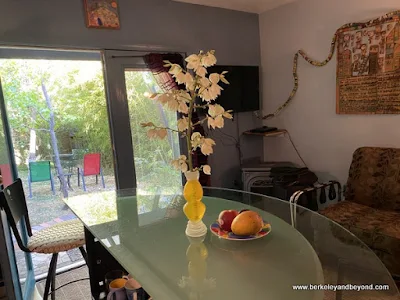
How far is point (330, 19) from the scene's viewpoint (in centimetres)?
293

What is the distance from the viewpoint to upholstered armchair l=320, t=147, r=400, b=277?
6.56ft

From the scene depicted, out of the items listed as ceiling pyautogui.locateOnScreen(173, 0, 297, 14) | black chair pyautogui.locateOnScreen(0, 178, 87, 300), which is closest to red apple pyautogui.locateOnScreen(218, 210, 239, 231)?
black chair pyautogui.locateOnScreen(0, 178, 87, 300)

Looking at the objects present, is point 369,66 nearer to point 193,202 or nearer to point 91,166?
point 193,202

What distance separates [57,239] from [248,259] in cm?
143

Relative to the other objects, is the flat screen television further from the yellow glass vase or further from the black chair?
the yellow glass vase

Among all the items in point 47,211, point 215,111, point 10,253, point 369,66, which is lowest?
point 47,211

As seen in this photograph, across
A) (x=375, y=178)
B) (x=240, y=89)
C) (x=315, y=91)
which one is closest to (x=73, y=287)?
(x=240, y=89)

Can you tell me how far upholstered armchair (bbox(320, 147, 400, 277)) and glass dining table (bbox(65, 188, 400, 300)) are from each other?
893mm

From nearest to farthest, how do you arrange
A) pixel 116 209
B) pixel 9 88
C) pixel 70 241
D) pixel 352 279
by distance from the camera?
pixel 352 279 → pixel 116 209 → pixel 70 241 → pixel 9 88

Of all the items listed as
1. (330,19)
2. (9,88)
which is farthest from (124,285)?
(330,19)

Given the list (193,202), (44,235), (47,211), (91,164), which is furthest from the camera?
(91,164)

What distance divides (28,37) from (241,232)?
7.18ft

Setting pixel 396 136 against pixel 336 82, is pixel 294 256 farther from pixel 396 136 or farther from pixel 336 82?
pixel 336 82

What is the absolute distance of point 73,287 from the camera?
8.18ft
